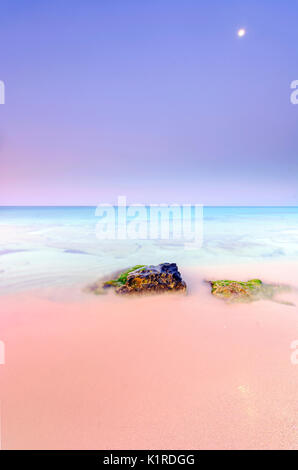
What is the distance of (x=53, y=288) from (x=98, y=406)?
367 cm

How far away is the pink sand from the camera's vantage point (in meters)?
1.87

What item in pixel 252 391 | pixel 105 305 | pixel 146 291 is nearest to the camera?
pixel 252 391

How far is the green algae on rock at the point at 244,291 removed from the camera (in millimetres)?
4402

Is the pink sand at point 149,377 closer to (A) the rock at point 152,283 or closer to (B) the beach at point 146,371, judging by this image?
(B) the beach at point 146,371

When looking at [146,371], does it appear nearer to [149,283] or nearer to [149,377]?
[149,377]

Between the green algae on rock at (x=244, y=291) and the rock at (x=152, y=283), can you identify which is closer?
the green algae on rock at (x=244, y=291)

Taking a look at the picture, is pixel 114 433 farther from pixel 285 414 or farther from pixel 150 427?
pixel 285 414

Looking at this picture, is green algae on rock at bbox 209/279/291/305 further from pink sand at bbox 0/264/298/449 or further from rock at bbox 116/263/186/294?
rock at bbox 116/263/186/294

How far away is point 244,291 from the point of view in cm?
456

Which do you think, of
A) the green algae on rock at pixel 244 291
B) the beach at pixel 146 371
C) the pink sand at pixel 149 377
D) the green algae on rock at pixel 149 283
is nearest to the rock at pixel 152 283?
the green algae on rock at pixel 149 283

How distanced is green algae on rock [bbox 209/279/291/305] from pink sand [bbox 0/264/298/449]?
31 cm

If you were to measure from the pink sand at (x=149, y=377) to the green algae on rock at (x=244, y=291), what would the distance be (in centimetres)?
31
